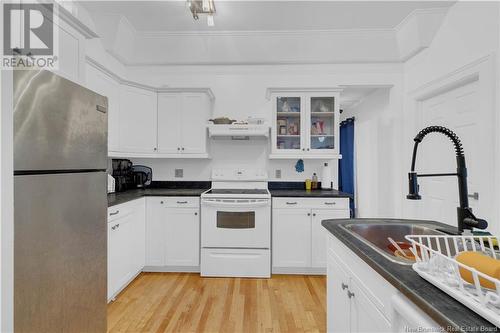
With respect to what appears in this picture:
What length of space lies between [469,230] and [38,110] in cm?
172

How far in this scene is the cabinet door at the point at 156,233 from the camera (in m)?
2.82

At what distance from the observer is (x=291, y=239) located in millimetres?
2787

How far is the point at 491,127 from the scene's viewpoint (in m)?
1.97

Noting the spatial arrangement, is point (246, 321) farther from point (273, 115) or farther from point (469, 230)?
point (273, 115)

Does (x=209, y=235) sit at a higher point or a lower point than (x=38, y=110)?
lower

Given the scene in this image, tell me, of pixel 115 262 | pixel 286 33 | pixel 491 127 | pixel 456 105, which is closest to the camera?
pixel 491 127

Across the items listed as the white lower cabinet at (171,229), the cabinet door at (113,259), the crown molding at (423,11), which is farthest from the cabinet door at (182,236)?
the crown molding at (423,11)

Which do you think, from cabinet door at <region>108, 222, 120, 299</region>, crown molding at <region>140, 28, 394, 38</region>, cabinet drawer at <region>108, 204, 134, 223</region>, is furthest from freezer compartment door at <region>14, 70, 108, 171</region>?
crown molding at <region>140, 28, 394, 38</region>

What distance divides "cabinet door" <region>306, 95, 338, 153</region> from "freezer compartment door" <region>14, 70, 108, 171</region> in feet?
7.73

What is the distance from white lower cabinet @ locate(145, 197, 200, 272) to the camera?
2814 mm

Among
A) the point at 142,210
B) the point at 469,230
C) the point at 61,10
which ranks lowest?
the point at 142,210

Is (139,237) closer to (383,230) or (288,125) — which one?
(288,125)

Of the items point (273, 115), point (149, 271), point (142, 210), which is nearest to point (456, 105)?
point (273, 115)

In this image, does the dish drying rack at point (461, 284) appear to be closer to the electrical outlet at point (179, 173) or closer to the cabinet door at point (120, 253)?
the cabinet door at point (120, 253)
